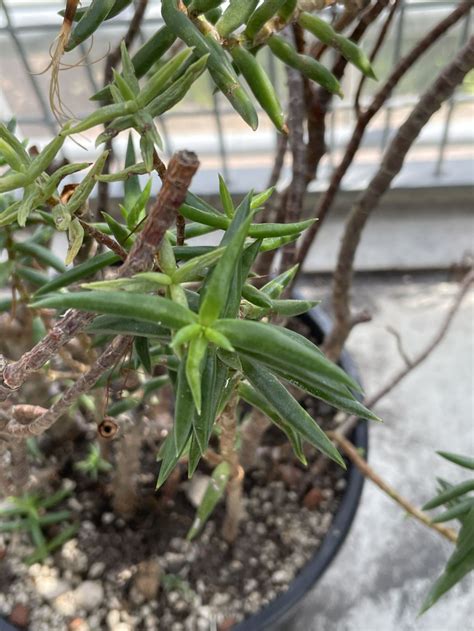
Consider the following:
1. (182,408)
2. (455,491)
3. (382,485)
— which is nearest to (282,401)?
(182,408)

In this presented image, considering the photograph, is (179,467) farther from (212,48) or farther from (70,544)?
(212,48)

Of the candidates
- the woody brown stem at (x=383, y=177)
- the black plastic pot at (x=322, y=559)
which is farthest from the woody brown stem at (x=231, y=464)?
the woody brown stem at (x=383, y=177)

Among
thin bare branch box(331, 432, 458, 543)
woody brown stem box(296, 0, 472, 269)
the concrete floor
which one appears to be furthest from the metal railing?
thin bare branch box(331, 432, 458, 543)

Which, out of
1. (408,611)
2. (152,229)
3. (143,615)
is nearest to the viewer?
(152,229)

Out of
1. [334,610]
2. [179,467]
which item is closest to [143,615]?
[179,467]

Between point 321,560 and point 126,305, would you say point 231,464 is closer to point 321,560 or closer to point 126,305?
point 321,560

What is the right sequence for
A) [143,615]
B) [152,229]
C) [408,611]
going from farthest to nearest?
[408,611] → [143,615] → [152,229]
